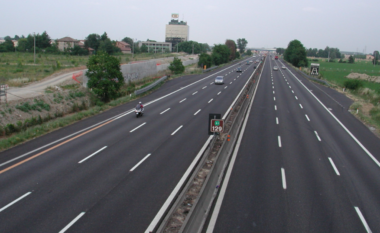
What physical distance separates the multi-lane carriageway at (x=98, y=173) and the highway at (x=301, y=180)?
2704mm

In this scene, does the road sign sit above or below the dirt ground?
above

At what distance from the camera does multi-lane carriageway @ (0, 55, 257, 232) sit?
9773 millimetres

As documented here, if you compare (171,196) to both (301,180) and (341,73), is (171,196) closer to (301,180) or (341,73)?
(301,180)

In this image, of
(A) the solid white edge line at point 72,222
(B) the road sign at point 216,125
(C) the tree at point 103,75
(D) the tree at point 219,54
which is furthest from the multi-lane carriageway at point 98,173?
(D) the tree at point 219,54

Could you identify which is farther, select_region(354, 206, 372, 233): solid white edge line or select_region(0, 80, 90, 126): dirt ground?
select_region(0, 80, 90, 126): dirt ground

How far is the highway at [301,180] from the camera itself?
32.0ft

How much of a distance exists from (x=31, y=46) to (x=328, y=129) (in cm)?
10902

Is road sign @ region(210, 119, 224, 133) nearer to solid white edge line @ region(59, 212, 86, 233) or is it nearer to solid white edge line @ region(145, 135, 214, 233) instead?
solid white edge line @ region(145, 135, 214, 233)

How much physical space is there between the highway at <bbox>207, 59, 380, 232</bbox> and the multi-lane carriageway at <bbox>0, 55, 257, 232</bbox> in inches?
106

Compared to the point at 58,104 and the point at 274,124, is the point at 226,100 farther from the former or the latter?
the point at 58,104

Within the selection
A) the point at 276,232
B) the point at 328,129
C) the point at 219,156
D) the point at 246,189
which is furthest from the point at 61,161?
the point at 328,129

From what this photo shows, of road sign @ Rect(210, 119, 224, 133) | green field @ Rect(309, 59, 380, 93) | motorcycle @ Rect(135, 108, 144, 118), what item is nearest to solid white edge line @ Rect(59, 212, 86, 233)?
road sign @ Rect(210, 119, 224, 133)

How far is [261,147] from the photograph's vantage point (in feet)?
57.9

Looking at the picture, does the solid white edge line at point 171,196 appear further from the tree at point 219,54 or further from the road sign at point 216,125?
the tree at point 219,54
